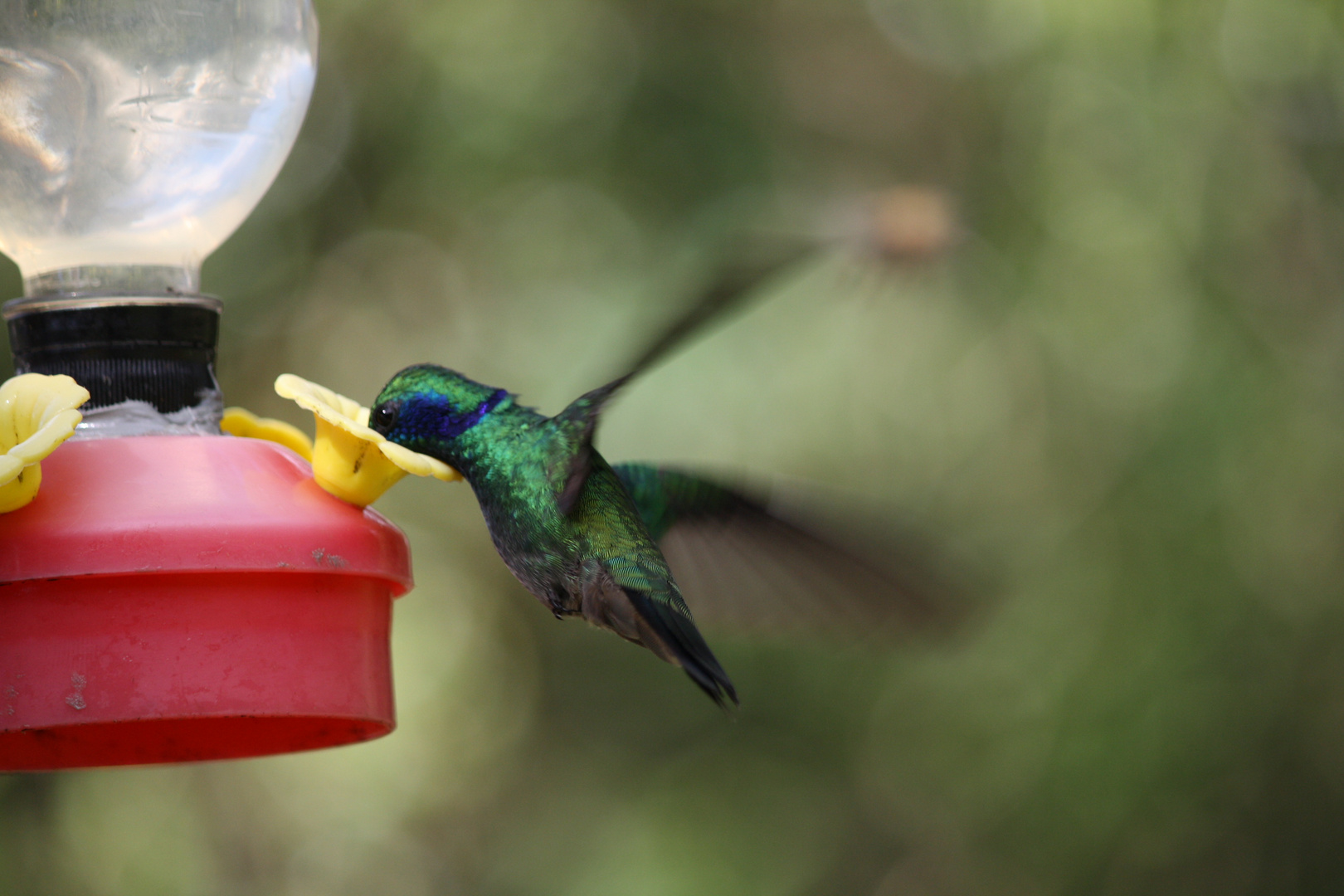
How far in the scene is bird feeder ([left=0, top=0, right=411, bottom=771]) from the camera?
1.16 m

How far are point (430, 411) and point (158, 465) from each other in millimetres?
329

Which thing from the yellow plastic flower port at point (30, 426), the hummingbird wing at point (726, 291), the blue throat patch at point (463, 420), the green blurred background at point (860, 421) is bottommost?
the green blurred background at point (860, 421)

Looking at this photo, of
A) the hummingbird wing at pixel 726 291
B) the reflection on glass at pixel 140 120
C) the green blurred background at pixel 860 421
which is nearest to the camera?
the hummingbird wing at pixel 726 291

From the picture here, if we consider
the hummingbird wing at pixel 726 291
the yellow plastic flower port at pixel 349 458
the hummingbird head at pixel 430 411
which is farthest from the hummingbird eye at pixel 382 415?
the hummingbird wing at pixel 726 291

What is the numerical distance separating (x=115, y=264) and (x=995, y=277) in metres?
2.68

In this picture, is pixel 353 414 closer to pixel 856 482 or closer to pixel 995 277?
pixel 856 482

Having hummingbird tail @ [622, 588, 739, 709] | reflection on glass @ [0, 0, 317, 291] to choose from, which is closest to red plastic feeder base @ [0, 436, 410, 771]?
hummingbird tail @ [622, 588, 739, 709]

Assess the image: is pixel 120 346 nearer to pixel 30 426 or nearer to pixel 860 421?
pixel 30 426

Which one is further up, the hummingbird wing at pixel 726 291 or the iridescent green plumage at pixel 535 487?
the hummingbird wing at pixel 726 291

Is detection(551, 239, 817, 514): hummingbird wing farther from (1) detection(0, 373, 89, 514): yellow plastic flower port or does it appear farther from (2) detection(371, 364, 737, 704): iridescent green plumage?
(1) detection(0, 373, 89, 514): yellow plastic flower port

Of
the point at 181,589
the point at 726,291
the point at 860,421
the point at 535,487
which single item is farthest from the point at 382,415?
the point at 860,421

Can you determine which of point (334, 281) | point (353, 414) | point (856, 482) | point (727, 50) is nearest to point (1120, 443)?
point (856, 482)

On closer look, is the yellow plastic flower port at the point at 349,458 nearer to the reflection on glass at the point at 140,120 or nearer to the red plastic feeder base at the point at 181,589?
the red plastic feeder base at the point at 181,589

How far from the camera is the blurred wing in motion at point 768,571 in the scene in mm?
1681
